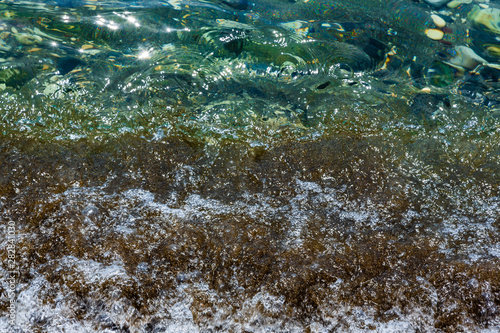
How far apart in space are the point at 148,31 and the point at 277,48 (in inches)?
51.0

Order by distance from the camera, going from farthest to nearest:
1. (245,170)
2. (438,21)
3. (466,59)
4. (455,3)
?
(455,3) → (438,21) → (466,59) → (245,170)

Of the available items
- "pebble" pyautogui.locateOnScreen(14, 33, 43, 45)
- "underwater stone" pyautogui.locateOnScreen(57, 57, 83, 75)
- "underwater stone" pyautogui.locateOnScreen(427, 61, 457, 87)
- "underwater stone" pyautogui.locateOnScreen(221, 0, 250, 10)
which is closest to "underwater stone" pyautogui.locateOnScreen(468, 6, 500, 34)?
"underwater stone" pyautogui.locateOnScreen(427, 61, 457, 87)

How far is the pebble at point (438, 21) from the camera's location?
4.17 meters

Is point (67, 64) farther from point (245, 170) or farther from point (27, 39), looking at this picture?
point (245, 170)

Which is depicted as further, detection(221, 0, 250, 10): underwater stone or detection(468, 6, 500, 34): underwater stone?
detection(221, 0, 250, 10): underwater stone

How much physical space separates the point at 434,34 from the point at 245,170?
286cm

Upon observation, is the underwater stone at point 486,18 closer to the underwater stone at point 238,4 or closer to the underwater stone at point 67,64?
the underwater stone at point 238,4

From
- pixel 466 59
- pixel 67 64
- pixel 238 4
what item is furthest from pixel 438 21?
pixel 67 64

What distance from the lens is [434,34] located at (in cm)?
404

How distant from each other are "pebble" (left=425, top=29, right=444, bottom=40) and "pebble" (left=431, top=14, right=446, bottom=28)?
0.13 metres

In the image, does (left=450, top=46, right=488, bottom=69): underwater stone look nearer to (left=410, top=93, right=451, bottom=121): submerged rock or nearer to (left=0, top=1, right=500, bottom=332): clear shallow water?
(left=0, top=1, right=500, bottom=332): clear shallow water

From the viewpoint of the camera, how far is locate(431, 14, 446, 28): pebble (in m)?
4.17

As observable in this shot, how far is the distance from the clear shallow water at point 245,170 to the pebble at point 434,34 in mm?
88

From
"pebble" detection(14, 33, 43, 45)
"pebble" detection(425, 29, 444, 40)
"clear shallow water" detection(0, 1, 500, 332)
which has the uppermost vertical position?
"pebble" detection(425, 29, 444, 40)
